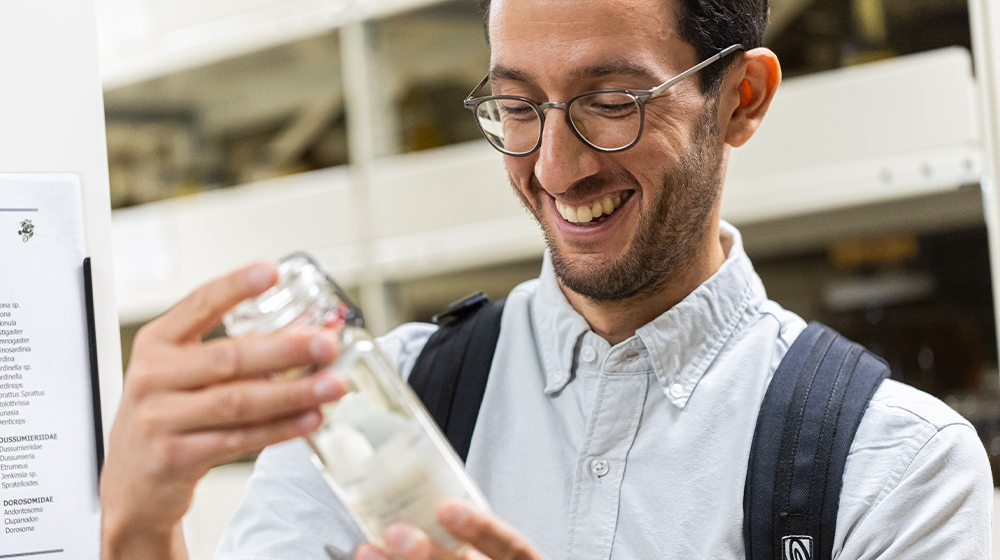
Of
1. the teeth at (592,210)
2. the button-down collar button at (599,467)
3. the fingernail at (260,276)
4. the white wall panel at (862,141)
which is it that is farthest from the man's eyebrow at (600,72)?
the white wall panel at (862,141)

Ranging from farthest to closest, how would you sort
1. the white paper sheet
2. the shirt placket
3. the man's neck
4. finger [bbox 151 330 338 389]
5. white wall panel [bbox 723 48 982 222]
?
white wall panel [bbox 723 48 982 222] → the man's neck → the shirt placket → the white paper sheet → finger [bbox 151 330 338 389]

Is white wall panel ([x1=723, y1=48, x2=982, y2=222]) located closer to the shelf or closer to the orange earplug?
the shelf

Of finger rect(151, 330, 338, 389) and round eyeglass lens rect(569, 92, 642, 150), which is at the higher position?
round eyeglass lens rect(569, 92, 642, 150)

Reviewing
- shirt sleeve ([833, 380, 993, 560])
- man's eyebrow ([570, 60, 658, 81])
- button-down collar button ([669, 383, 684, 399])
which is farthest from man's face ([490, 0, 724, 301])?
shirt sleeve ([833, 380, 993, 560])

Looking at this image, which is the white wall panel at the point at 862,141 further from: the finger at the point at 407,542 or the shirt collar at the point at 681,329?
the finger at the point at 407,542

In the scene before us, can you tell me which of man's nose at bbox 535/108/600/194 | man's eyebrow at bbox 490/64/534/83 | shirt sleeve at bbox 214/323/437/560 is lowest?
shirt sleeve at bbox 214/323/437/560

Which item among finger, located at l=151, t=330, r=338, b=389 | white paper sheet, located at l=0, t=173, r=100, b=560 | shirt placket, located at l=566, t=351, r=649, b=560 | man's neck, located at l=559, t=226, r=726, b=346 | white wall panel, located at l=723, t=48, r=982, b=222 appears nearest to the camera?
finger, located at l=151, t=330, r=338, b=389

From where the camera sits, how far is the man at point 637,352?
34.1 inches

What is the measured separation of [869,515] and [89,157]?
2.47ft

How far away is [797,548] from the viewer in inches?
32.1

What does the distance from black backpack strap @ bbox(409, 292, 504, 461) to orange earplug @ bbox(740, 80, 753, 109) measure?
365mm

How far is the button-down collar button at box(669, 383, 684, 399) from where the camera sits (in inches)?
38.0

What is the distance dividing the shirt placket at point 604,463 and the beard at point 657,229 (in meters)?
0.08

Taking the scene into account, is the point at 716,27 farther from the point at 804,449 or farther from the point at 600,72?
the point at 804,449
